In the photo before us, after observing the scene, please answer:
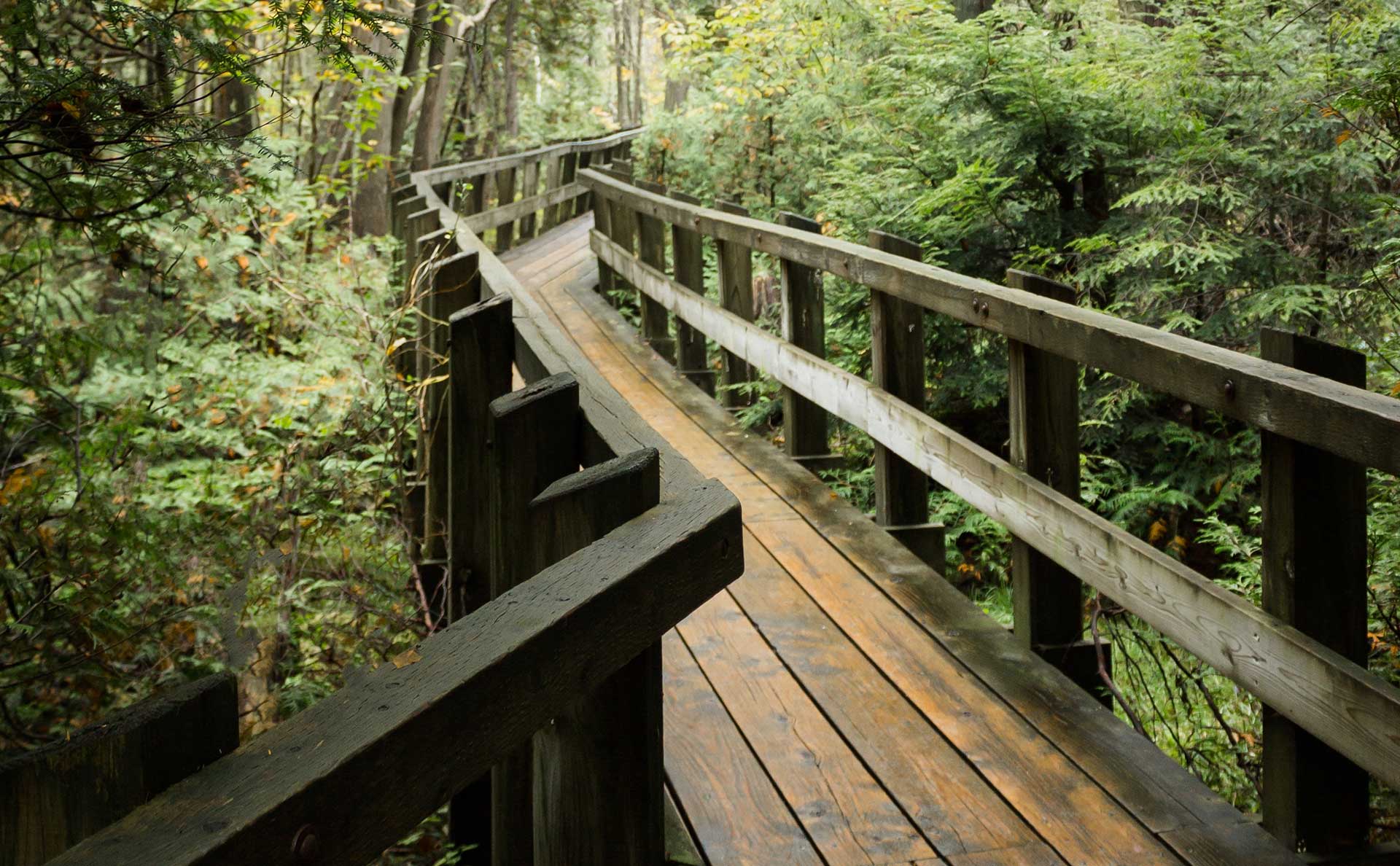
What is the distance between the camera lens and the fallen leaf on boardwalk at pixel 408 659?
146cm

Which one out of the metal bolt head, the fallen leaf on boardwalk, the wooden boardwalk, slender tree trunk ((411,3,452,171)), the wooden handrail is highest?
→ slender tree trunk ((411,3,452,171))

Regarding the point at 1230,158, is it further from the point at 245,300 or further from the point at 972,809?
the point at 245,300

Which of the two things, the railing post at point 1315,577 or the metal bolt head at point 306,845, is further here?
the railing post at point 1315,577

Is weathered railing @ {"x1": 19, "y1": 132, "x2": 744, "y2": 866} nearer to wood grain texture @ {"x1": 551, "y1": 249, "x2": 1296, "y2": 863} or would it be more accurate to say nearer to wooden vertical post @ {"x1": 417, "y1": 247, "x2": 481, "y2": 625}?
wooden vertical post @ {"x1": 417, "y1": 247, "x2": 481, "y2": 625}

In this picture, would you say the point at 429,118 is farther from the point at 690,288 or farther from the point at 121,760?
the point at 121,760

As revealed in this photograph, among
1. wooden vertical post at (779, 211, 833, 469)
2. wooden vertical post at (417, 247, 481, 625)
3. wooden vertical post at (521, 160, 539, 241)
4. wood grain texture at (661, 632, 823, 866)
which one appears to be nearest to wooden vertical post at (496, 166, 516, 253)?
wooden vertical post at (521, 160, 539, 241)

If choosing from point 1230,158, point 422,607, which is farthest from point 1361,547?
point 1230,158

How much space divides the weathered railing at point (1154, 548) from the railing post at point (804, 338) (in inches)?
17.3

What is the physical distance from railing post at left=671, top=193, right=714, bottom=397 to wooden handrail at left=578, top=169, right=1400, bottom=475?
3216mm

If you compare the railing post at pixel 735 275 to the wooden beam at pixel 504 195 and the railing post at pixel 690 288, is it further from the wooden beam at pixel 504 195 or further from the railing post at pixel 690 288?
the wooden beam at pixel 504 195

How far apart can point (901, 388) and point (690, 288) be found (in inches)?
156

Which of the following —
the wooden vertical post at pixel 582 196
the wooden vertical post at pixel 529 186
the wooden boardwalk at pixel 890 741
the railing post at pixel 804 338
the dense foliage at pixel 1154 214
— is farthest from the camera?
the wooden vertical post at pixel 582 196

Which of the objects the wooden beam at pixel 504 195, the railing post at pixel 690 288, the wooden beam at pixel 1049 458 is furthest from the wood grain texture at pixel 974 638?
the wooden beam at pixel 504 195

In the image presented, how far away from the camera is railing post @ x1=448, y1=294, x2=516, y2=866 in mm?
3385
